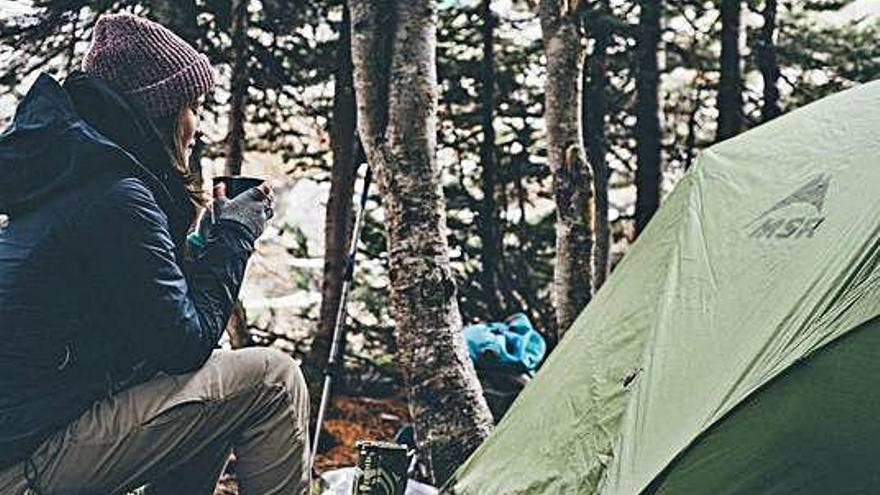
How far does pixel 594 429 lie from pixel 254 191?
1.23 meters

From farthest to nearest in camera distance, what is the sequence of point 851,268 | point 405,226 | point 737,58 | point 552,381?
point 737,58, point 405,226, point 552,381, point 851,268

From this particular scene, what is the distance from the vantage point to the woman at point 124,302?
9.07ft

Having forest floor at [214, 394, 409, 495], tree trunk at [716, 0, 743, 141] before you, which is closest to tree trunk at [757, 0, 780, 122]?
tree trunk at [716, 0, 743, 141]

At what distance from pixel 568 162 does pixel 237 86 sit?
1933 mm

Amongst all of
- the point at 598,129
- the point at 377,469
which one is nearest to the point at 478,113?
the point at 598,129

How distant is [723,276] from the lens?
3102mm

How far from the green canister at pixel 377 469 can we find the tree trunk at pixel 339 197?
3085 millimetres

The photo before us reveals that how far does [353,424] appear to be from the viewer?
6551mm

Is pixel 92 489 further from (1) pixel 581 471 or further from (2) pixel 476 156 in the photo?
(2) pixel 476 156

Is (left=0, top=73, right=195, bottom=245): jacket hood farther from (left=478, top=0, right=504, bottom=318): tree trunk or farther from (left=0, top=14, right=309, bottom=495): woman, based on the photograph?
(left=478, top=0, right=504, bottom=318): tree trunk

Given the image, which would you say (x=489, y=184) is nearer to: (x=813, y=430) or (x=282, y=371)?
(x=282, y=371)

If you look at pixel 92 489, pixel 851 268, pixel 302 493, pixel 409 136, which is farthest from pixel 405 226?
pixel 851 268

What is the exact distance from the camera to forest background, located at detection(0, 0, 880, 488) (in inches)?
265

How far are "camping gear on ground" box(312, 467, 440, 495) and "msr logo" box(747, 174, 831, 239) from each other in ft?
5.14
